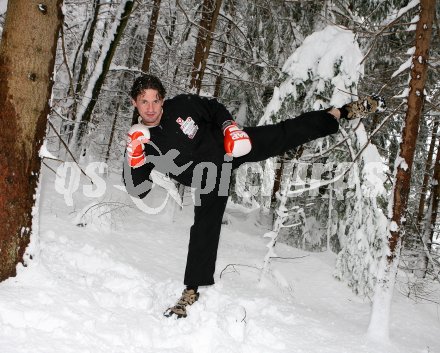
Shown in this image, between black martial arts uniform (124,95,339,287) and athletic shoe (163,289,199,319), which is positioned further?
black martial arts uniform (124,95,339,287)

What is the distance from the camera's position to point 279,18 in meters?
9.02

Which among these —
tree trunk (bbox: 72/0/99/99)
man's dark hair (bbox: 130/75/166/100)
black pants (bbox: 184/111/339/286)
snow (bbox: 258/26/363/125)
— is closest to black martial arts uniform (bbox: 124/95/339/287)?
black pants (bbox: 184/111/339/286)

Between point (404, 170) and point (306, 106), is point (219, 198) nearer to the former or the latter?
point (404, 170)

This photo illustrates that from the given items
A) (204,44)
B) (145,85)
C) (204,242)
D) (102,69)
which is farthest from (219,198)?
(102,69)

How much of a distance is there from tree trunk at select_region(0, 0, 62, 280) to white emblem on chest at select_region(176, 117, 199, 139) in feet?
3.95

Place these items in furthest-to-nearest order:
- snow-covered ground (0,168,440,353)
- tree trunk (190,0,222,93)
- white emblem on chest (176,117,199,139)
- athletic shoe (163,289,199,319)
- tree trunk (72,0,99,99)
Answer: tree trunk (72,0,99,99)
tree trunk (190,0,222,93)
white emblem on chest (176,117,199,139)
athletic shoe (163,289,199,319)
snow-covered ground (0,168,440,353)

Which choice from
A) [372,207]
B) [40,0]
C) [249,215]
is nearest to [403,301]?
[372,207]

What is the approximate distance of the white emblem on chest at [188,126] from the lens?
3.83 metres

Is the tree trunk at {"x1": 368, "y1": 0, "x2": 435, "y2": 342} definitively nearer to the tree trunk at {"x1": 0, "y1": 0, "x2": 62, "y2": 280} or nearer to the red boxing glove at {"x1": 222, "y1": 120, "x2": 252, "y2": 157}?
the red boxing glove at {"x1": 222, "y1": 120, "x2": 252, "y2": 157}

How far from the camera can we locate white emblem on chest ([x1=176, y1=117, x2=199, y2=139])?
3.83 metres

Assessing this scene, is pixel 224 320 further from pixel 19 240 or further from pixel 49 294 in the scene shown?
pixel 19 240

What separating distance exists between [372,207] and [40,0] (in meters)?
4.21

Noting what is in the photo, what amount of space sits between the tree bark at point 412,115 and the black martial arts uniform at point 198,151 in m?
0.86

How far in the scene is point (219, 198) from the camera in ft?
12.9
